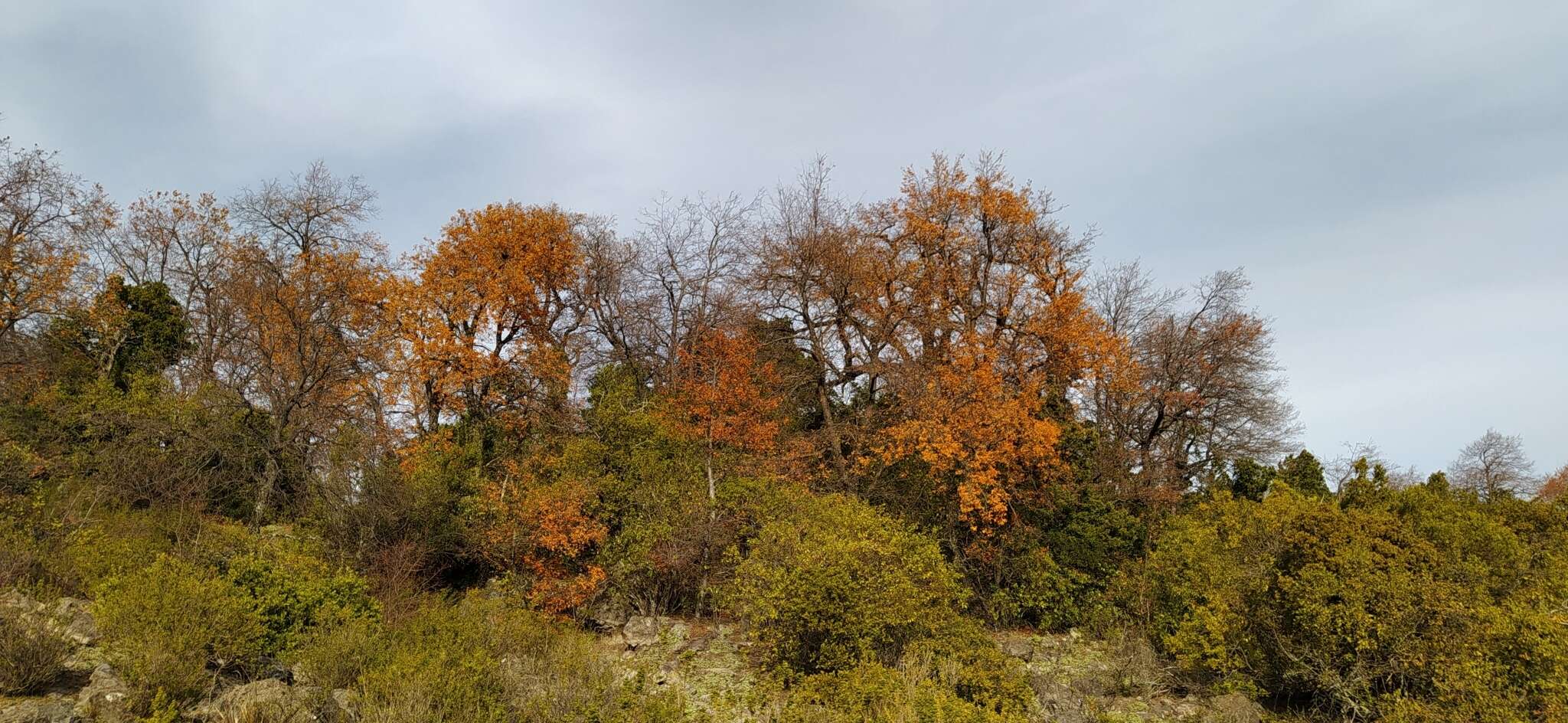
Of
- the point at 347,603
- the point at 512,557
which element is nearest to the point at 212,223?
the point at 512,557

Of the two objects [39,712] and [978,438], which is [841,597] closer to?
[978,438]

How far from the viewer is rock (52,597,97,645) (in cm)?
920

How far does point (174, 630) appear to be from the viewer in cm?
820

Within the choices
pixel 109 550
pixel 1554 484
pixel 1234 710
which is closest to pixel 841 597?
pixel 1234 710

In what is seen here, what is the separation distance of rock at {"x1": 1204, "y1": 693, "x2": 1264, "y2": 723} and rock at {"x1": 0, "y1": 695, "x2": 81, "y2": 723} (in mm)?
12564

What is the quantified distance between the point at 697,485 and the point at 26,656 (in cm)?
996

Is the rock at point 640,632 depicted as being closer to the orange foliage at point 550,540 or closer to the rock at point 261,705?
the orange foliage at point 550,540

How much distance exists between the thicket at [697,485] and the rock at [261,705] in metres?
0.31

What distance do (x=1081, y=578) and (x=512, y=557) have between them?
12.3 metres

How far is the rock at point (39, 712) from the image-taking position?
679cm

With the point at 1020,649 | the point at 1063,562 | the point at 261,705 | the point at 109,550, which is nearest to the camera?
the point at 261,705

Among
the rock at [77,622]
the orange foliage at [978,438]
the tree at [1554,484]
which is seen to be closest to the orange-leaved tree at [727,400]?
the orange foliage at [978,438]

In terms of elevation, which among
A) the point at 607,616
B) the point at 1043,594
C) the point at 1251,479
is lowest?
the point at 607,616

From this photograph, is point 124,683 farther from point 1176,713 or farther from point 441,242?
point 441,242
